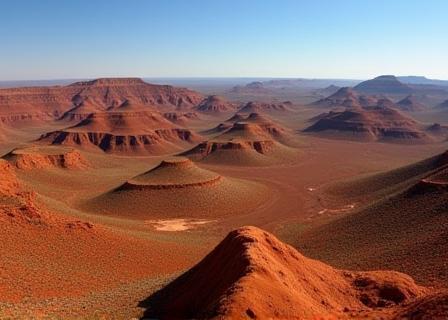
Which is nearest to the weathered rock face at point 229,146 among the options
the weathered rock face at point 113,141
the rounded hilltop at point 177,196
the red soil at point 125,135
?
the weathered rock face at point 113,141

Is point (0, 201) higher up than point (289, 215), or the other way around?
point (0, 201)

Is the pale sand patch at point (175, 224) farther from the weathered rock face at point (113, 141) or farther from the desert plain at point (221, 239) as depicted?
the weathered rock face at point (113, 141)

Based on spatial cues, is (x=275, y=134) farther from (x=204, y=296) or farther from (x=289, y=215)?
(x=204, y=296)

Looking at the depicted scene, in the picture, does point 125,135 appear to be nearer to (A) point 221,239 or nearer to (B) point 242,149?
(B) point 242,149

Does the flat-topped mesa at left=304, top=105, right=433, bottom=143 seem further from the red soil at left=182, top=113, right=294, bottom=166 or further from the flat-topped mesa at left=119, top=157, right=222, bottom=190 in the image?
the flat-topped mesa at left=119, top=157, right=222, bottom=190

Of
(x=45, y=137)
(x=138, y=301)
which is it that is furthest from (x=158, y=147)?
(x=138, y=301)

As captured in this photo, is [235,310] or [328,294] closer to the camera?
[235,310]
